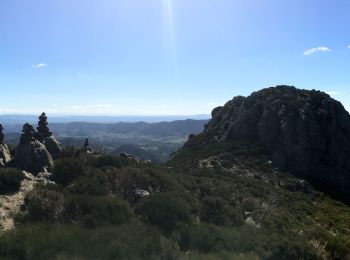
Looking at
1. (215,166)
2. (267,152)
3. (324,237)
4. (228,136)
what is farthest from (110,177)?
(228,136)

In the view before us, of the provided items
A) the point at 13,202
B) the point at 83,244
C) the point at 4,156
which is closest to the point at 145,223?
the point at 83,244

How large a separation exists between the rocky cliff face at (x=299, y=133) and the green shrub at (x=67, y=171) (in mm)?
37453

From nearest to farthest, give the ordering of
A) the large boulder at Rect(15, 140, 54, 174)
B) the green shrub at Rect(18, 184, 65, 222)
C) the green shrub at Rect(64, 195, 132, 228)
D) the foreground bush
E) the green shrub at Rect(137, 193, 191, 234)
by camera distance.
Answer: the foreground bush < the green shrub at Rect(64, 195, 132, 228) < the green shrub at Rect(18, 184, 65, 222) < the green shrub at Rect(137, 193, 191, 234) < the large boulder at Rect(15, 140, 54, 174)

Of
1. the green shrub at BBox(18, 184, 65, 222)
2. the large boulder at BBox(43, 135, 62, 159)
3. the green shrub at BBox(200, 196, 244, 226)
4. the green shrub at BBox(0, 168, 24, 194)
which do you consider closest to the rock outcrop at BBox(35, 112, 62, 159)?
the large boulder at BBox(43, 135, 62, 159)

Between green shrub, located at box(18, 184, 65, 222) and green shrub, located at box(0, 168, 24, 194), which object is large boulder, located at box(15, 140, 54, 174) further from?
green shrub, located at box(18, 184, 65, 222)

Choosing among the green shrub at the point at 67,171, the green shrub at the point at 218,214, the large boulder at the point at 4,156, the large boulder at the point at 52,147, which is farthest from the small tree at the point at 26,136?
the green shrub at the point at 218,214

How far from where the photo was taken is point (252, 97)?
259 ft

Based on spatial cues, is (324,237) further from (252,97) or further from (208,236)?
(252,97)

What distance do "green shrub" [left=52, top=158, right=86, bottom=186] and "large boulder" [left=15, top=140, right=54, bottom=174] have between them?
165cm

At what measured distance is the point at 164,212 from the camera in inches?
835

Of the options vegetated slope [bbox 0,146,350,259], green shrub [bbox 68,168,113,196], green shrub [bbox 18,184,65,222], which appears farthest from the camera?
green shrub [bbox 68,168,113,196]

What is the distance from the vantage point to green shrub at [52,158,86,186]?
90.2 feet

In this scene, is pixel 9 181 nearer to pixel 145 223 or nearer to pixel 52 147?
pixel 145 223

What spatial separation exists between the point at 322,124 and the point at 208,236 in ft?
170
